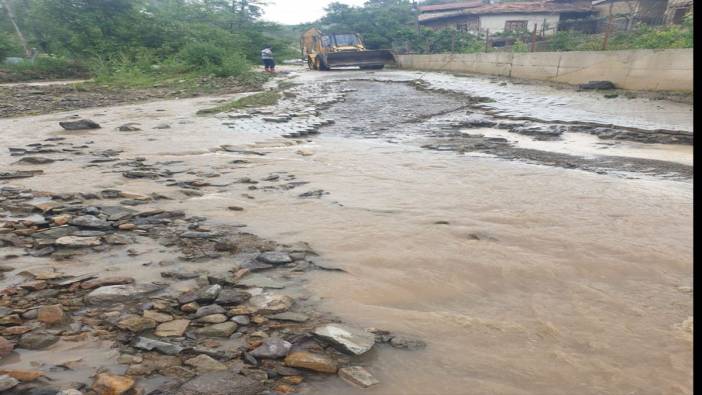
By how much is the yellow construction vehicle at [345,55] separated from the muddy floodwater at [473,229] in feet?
52.7

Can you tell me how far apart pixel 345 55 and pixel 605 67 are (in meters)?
13.9

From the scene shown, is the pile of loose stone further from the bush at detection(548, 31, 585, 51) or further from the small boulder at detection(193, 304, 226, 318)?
the bush at detection(548, 31, 585, 51)

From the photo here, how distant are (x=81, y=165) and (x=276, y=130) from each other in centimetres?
319

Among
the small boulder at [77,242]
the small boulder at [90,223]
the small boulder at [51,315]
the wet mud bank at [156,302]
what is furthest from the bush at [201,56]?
the small boulder at [51,315]

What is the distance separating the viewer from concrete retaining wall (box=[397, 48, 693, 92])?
959 cm

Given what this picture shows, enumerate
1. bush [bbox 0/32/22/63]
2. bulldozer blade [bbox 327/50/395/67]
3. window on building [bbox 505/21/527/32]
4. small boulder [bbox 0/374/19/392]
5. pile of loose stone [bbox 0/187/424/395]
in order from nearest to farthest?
small boulder [bbox 0/374/19/392], pile of loose stone [bbox 0/187/424/395], bush [bbox 0/32/22/63], bulldozer blade [bbox 327/50/395/67], window on building [bbox 505/21/527/32]

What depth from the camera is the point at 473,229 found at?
319 cm

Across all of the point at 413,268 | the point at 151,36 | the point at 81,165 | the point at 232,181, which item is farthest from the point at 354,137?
the point at 151,36

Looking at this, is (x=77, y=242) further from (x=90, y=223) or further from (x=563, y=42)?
(x=563, y=42)

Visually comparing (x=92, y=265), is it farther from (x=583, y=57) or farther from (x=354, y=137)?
(x=583, y=57)

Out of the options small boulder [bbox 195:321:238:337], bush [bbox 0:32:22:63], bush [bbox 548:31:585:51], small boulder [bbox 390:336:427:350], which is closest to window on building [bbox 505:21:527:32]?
bush [bbox 548:31:585:51]

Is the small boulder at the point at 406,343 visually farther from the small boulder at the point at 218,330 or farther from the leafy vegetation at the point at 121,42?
the leafy vegetation at the point at 121,42

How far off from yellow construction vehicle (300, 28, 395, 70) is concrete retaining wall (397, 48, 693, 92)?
6431 mm

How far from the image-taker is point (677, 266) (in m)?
2.60
